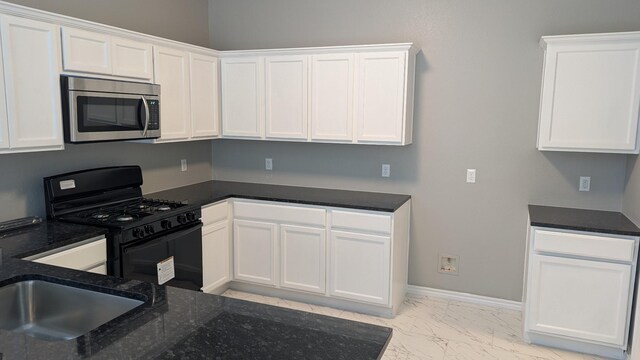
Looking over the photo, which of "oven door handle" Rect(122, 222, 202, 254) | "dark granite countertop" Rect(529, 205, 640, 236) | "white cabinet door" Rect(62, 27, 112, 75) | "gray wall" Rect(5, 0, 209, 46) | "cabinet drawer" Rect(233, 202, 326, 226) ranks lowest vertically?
"oven door handle" Rect(122, 222, 202, 254)

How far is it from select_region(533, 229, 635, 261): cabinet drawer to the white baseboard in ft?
3.13

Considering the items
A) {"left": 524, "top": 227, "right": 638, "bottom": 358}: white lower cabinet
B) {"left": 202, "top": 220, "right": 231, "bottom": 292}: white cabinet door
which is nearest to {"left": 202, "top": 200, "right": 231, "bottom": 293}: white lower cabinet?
{"left": 202, "top": 220, "right": 231, "bottom": 292}: white cabinet door

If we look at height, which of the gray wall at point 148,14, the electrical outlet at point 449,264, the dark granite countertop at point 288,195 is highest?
the gray wall at point 148,14

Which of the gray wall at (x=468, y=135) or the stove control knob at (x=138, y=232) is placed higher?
the gray wall at (x=468, y=135)

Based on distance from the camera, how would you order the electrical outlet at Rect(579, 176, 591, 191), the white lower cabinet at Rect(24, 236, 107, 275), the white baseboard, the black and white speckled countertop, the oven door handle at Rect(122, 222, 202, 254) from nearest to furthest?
1. the black and white speckled countertop
2. the white lower cabinet at Rect(24, 236, 107, 275)
3. the oven door handle at Rect(122, 222, 202, 254)
4. the electrical outlet at Rect(579, 176, 591, 191)
5. the white baseboard

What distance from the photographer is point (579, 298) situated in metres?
3.10

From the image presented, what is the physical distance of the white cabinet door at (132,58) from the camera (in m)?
3.14

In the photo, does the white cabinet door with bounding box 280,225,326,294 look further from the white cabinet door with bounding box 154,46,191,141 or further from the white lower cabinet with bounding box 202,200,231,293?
the white cabinet door with bounding box 154,46,191,141

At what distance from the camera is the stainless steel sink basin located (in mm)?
1715

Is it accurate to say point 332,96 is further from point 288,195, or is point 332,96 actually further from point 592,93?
point 592,93

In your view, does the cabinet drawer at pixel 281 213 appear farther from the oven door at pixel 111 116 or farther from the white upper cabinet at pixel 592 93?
the white upper cabinet at pixel 592 93

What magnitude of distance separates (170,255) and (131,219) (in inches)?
16.8

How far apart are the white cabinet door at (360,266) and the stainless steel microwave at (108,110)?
5.53ft

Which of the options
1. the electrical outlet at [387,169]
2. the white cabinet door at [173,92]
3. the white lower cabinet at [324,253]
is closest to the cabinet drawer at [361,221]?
the white lower cabinet at [324,253]
